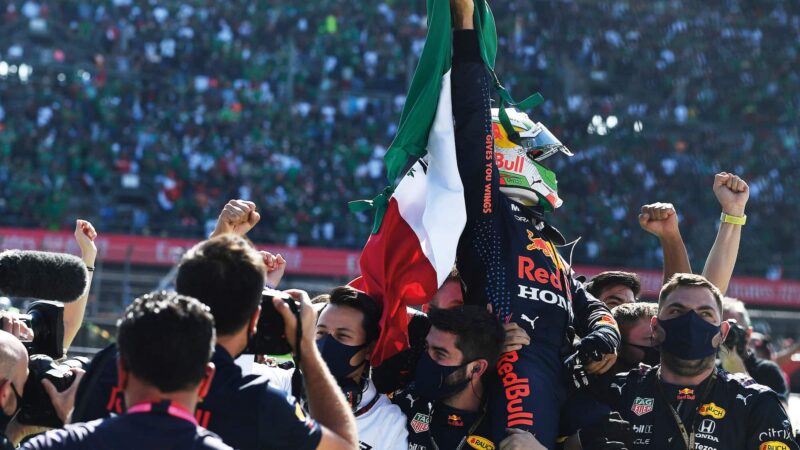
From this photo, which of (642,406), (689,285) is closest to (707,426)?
(642,406)

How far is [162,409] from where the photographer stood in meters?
2.54

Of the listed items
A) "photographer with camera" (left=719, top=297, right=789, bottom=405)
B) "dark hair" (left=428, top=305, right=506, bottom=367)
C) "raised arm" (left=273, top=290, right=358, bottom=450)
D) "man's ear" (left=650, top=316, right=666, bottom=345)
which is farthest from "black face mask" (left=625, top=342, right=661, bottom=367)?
"raised arm" (left=273, top=290, right=358, bottom=450)

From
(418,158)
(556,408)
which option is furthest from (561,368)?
(418,158)

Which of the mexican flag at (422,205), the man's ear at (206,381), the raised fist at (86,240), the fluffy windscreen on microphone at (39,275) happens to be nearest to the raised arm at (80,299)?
the raised fist at (86,240)

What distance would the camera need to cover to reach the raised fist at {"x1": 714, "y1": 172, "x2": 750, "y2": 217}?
5.20 meters

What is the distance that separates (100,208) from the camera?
806 inches

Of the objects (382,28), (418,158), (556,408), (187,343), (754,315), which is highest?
(382,28)

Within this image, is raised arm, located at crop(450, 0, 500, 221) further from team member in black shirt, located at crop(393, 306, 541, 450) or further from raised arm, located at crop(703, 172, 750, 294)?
raised arm, located at crop(703, 172, 750, 294)

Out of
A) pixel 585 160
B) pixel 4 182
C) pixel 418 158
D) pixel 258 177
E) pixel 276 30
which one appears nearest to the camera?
pixel 418 158

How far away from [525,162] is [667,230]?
106cm

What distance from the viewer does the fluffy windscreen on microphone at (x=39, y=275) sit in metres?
4.44

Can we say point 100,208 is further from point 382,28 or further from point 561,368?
point 561,368

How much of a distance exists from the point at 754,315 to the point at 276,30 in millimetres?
13219

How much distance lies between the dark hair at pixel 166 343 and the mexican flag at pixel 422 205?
5.77ft
